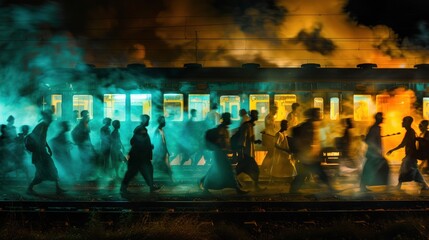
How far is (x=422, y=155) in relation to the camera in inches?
400

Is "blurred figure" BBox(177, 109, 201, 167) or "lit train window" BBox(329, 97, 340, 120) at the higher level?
"lit train window" BBox(329, 97, 340, 120)

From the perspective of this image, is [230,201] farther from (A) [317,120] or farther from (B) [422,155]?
(B) [422,155]

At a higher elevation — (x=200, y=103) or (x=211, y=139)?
(x=200, y=103)

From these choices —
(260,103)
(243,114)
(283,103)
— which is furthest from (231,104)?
(243,114)

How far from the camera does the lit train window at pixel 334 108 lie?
47.5ft

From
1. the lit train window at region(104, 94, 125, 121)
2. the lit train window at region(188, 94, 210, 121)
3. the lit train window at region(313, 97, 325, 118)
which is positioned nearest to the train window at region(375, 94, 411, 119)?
the lit train window at region(313, 97, 325, 118)

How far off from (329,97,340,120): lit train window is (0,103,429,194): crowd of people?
7.40 feet

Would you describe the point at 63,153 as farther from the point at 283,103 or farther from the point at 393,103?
the point at 393,103

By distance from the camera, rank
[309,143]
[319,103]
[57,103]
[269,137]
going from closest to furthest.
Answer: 1. [309,143]
2. [269,137]
3. [57,103]
4. [319,103]

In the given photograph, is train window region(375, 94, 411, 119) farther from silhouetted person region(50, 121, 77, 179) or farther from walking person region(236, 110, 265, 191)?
silhouetted person region(50, 121, 77, 179)

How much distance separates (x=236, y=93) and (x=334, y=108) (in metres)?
3.23

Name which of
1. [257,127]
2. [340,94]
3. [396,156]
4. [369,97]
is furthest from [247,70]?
[396,156]

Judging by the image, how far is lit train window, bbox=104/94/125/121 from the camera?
46.7 ft

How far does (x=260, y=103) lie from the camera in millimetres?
14289
